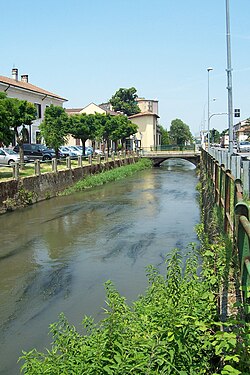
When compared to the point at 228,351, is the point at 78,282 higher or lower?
lower

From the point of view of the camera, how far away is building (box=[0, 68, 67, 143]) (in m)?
40.1

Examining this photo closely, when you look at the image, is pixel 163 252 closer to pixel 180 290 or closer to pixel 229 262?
pixel 229 262

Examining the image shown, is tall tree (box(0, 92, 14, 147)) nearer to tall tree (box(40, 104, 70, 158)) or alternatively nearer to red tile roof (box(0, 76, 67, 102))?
tall tree (box(40, 104, 70, 158))

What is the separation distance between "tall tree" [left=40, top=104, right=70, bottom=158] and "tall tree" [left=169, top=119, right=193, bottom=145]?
68469 millimetres

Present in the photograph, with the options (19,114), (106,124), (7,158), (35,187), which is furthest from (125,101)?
(35,187)

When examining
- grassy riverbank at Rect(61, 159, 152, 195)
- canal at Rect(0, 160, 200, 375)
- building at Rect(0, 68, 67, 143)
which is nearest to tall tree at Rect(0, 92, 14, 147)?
canal at Rect(0, 160, 200, 375)

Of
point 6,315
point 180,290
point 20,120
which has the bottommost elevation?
point 6,315

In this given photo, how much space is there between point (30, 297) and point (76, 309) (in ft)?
4.56

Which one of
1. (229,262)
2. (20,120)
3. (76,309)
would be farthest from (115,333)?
(20,120)

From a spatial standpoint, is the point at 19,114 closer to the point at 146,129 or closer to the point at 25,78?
the point at 25,78

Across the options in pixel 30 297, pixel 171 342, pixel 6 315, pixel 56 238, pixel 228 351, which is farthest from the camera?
pixel 56 238

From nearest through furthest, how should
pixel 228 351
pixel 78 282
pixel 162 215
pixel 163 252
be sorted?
pixel 228 351, pixel 78 282, pixel 163 252, pixel 162 215

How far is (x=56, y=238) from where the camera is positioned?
14922mm

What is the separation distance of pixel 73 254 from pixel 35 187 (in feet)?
37.2
